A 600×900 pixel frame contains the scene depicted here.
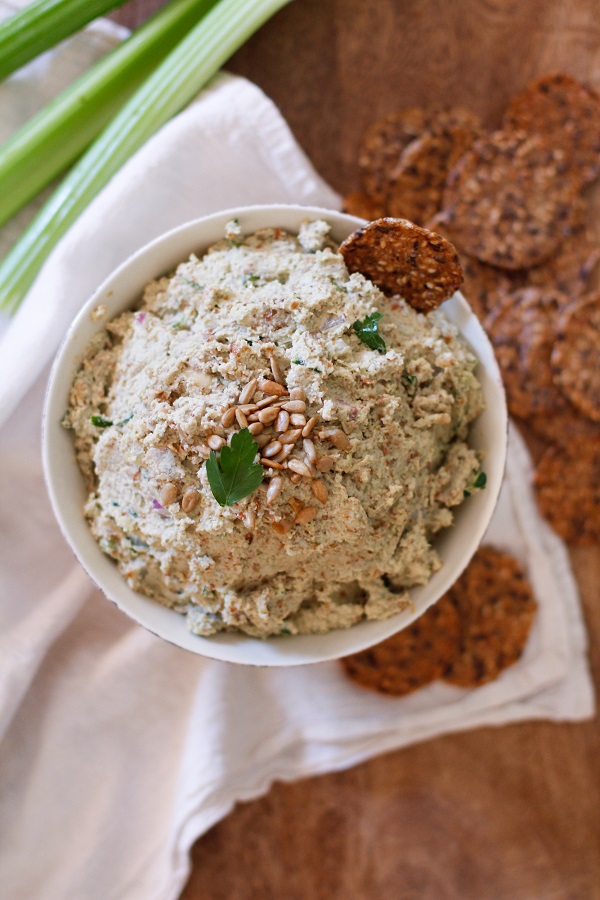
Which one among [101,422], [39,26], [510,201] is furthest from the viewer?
[510,201]

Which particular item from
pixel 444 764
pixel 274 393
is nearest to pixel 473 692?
Result: pixel 444 764

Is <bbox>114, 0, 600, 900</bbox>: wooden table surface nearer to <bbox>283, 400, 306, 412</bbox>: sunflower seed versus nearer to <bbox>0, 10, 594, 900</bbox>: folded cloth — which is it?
<bbox>0, 10, 594, 900</bbox>: folded cloth

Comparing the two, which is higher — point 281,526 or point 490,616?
point 281,526

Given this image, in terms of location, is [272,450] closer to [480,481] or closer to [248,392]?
[248,392]

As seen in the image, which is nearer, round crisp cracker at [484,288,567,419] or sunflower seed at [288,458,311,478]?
sunflower seed at [288,458,311,478]

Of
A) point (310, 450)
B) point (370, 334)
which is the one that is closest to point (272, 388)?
point (310, 450)

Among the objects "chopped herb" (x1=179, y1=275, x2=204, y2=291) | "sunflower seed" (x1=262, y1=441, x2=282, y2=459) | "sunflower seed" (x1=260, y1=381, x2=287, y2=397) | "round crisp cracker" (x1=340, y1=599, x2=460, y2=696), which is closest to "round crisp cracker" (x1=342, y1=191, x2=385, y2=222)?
"chopped herb" (x1=179, y1=275, x2=204, y2=291)
